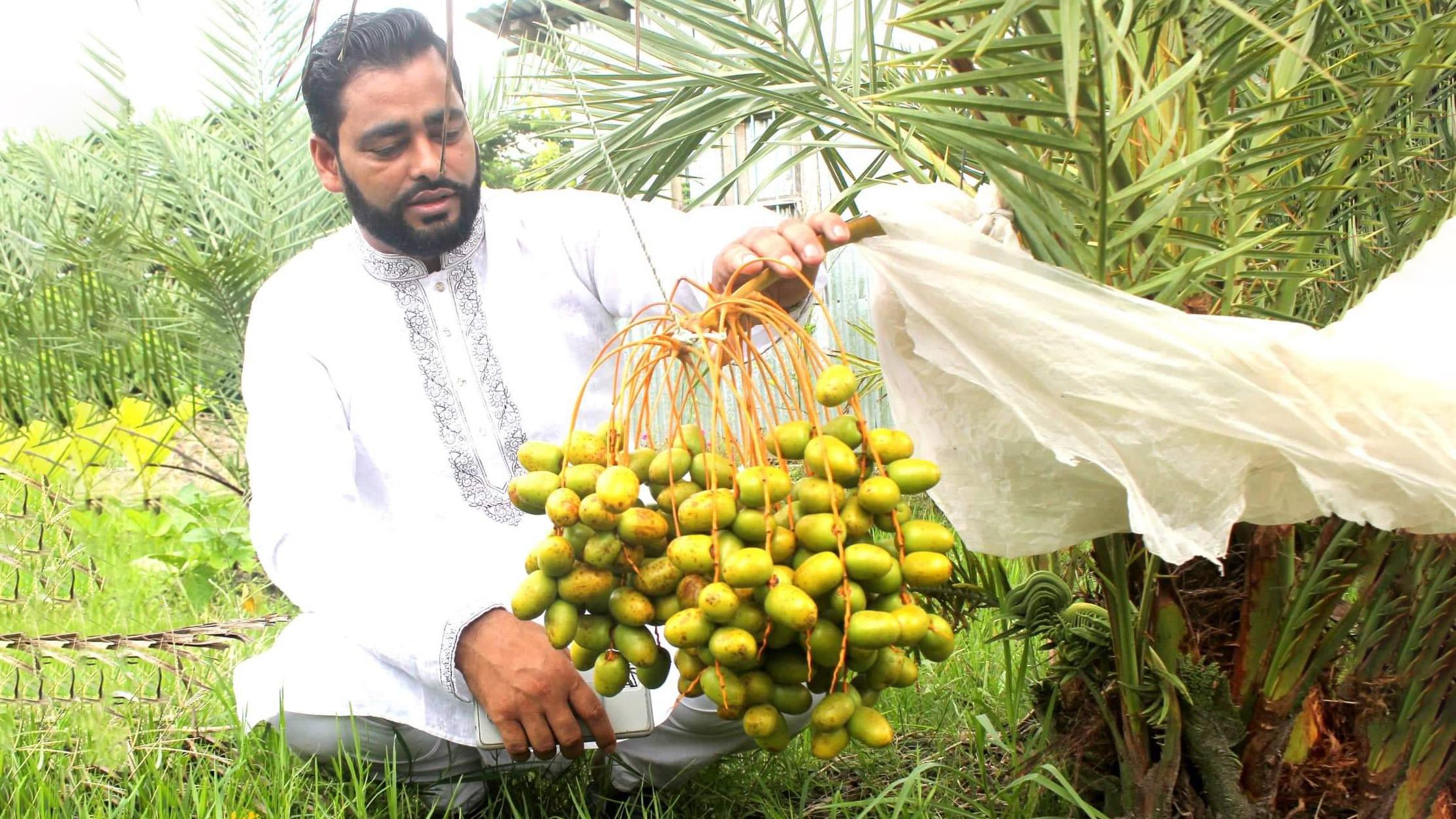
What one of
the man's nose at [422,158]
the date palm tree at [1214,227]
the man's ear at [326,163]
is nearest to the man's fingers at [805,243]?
the date palm tree at [1214,227]

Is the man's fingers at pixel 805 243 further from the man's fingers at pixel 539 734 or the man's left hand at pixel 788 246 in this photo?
the man's fingers at pixel 539 734

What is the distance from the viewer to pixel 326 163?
7.48 ft

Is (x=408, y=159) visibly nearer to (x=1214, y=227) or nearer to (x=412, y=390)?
(x=412, y=390)

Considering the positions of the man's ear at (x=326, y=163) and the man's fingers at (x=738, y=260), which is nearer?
the man's fingers at (x=738, y=260)

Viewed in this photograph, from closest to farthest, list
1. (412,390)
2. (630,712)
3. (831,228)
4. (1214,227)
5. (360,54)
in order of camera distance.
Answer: (831,228)
(1214,227)
(630,712)
(360,54)
(412,390)

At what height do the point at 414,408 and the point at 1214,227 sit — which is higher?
the point at 1214,227

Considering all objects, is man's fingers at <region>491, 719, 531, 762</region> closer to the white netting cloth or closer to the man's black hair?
the white netting cloth

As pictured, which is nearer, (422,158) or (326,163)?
(422,158)

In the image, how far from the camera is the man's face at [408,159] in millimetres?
2055

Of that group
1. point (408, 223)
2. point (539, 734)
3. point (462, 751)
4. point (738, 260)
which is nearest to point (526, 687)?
point (539, 734)

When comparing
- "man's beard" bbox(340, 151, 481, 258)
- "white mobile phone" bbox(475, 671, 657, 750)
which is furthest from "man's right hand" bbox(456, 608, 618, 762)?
"man's beard" bbox(340, 151, 481, 258)

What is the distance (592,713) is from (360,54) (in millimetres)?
1132

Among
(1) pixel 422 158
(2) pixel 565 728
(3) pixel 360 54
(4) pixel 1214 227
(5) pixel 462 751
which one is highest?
(3) pixel 360 54

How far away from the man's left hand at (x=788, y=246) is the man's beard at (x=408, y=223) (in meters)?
0.78
